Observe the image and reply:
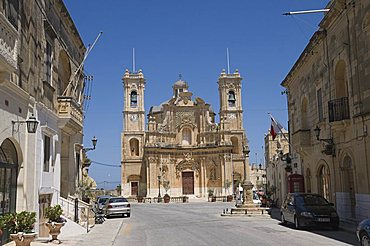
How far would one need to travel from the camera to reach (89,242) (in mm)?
14297

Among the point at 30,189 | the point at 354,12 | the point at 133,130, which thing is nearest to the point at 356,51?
the point at 354,12

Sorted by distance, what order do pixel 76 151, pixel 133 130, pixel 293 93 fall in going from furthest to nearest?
pixel 133 130, pixel 293 93, pixel 76 151

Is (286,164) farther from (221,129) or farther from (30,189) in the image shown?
(221,129)

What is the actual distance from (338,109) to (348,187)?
134 inches

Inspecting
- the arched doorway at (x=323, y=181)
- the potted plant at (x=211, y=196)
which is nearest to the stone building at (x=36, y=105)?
the arched doorway at (x=323, y=181)

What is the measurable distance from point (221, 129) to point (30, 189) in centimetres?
5088

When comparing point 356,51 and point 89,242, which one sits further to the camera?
→ point 356,51

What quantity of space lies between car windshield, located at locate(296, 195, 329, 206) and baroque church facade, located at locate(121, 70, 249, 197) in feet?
140

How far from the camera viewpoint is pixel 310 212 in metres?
17.4

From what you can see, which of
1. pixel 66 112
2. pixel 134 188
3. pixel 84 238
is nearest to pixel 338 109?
pixel 66 112

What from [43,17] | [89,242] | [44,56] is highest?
[43,17]

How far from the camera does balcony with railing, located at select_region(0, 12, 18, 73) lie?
32.8 ft

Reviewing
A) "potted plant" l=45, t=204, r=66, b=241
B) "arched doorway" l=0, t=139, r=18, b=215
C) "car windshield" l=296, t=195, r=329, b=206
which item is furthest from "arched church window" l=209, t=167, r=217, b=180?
"arched doorway" l=0, t=139, r=18, b=215

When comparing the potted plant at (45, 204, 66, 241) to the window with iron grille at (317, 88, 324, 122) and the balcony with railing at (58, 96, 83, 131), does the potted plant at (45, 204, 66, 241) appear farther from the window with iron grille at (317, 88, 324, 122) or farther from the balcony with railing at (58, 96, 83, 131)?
the window with iron grille at (317, 88, 324, 122)
